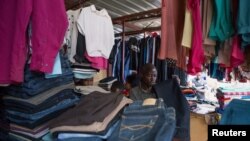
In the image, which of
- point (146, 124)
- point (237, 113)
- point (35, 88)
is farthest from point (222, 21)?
point (35, 88)

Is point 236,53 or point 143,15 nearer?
point 236,53

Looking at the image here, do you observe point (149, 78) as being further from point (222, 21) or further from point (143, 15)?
point (222, 21)

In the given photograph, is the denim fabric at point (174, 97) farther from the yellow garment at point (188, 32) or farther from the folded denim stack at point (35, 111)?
the folded denim stack at point (35, 111)

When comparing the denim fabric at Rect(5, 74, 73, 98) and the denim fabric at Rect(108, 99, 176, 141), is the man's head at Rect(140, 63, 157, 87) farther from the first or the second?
the denim fabric at Rect(108, 99, 176, 141)

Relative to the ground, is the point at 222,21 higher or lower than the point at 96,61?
higher

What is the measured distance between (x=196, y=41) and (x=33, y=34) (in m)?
0.91

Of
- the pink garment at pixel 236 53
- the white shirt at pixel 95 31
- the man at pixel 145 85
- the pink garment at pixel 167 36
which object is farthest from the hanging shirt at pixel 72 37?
the pink garment at pixel 236 53

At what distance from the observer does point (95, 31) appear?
78.3 inches

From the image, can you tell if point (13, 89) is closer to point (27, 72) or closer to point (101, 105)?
point (27, 72)

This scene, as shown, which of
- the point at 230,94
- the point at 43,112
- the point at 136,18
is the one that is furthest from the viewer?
the point at 136,18

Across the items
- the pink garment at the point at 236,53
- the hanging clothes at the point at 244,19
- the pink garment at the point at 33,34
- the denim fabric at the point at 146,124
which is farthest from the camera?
the pink garment at the point at 33,34

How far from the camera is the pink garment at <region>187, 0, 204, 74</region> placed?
49.6 inches

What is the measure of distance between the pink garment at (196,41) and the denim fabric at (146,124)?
0.42 metres

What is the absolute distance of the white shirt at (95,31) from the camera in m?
1.93
